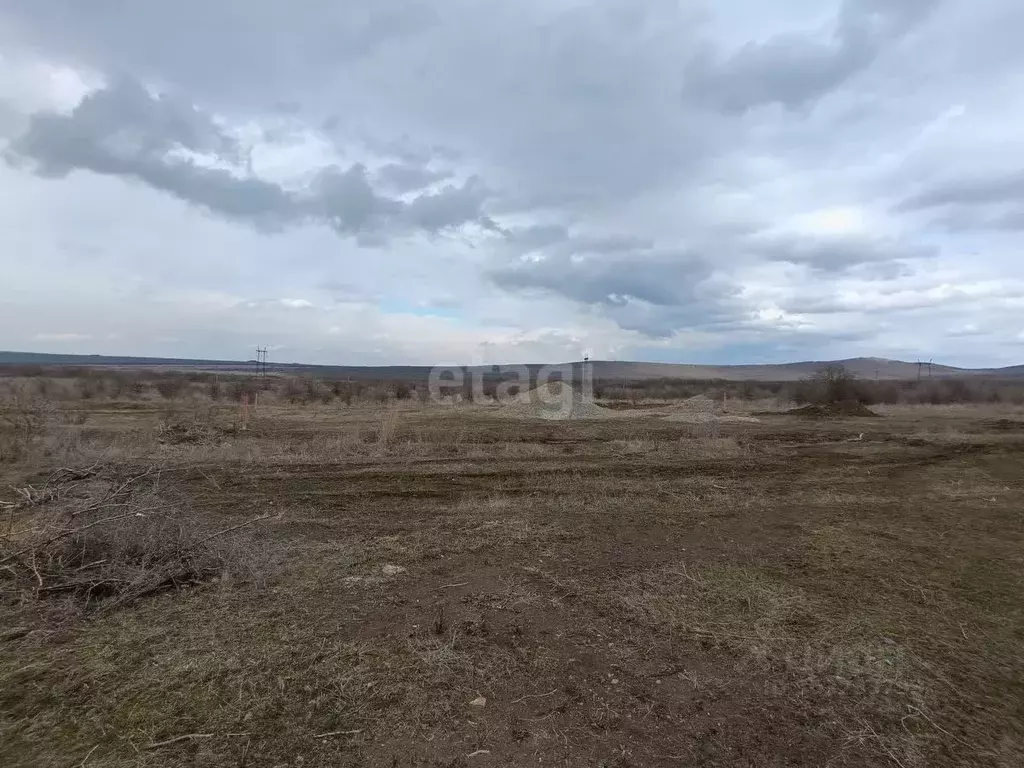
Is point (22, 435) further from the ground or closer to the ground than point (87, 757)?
further from the ground

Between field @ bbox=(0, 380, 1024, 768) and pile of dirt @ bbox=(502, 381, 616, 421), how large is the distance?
18.3m

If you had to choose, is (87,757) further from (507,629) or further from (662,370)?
(662,370)

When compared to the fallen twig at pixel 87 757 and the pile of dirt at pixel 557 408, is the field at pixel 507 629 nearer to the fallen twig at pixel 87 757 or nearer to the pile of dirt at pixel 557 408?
the fallen twig at pixel 87 757

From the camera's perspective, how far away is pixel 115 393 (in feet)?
128

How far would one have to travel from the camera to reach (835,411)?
3141cm

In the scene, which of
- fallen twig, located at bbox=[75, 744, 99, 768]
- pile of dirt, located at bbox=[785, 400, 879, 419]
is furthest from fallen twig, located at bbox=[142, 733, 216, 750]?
pile of dirt, located at bbox=[785, 400, 879, 419]

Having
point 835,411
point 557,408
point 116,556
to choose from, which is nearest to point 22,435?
point 116,556

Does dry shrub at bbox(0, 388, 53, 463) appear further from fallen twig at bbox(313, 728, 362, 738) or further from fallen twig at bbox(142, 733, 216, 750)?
fallen twig at bbox(313, 728, 362, 738)

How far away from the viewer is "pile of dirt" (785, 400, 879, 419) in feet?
99.9

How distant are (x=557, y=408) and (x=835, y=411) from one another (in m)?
16.5

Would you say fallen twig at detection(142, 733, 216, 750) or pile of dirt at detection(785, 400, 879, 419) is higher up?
fallen twig at detection(142, 733, 216, 750)

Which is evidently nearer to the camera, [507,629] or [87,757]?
[87,757]

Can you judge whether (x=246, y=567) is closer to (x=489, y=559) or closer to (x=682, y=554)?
(x=489, y=559)

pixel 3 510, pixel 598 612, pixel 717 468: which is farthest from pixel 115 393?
pixel 598 612
